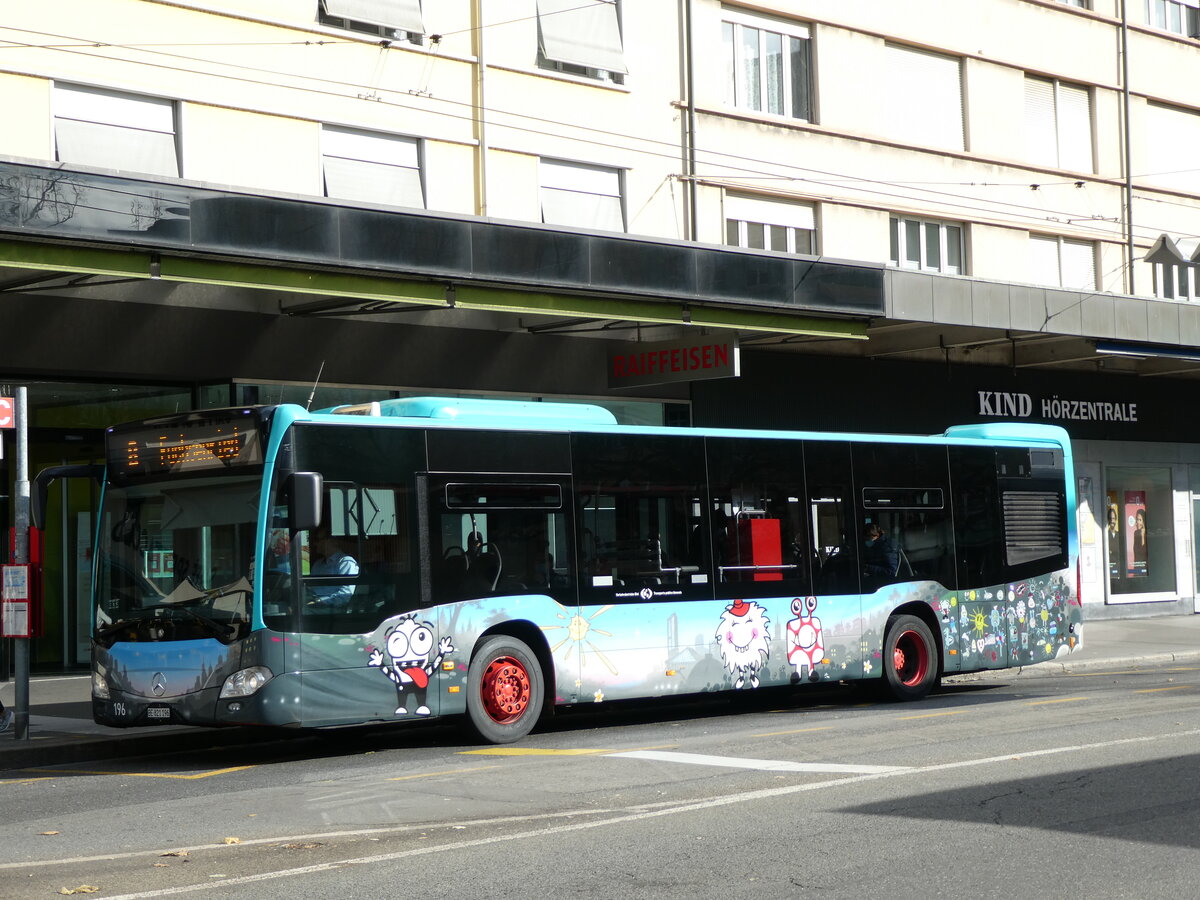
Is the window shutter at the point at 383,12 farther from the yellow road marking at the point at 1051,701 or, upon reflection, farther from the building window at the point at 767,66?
the yellow road marking at the point at 1051,701

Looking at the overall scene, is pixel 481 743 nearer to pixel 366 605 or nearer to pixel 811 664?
pixel 366 605

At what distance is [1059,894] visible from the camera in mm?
6277

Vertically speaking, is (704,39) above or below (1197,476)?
above

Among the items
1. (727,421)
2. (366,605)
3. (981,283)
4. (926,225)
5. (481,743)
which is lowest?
(481,743)

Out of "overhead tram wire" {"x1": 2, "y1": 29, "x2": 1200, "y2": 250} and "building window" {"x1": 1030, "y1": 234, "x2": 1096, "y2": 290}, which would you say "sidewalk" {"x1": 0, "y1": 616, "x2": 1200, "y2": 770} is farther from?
"building window" {"x1": 1030, "y1": 234, "x2": 1096, "y2": 290}

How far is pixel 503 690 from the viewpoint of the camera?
12602mm

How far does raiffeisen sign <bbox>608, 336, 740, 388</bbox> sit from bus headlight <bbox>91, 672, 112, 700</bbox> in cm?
1033

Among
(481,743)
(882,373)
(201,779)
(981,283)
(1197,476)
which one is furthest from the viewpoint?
(1197,476)

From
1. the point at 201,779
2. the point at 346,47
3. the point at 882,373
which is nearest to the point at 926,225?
the point at 882,373

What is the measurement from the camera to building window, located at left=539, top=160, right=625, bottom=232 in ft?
70.3

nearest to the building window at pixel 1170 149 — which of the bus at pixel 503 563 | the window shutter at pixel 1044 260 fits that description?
the window shutter at pixel 1044 260

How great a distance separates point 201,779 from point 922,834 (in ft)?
18.3

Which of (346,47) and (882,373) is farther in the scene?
(882,373)

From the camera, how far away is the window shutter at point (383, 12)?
62.6 feet
